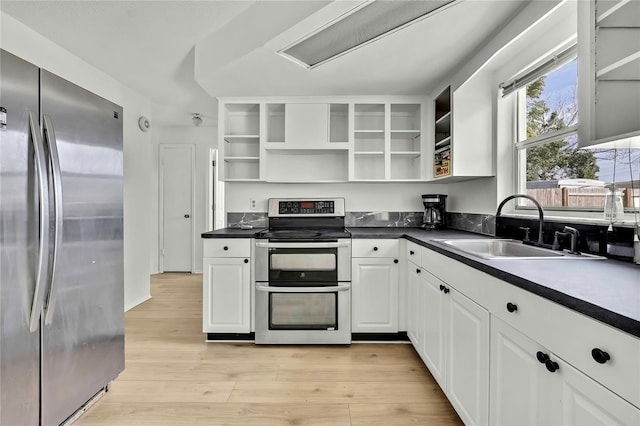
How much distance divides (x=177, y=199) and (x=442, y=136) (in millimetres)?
4072

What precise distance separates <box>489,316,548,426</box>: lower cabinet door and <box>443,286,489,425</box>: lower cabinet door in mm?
58

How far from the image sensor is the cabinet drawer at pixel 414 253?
2.21 metres

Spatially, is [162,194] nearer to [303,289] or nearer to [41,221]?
[303,289]

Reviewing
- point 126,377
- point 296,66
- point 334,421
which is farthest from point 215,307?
point 296,66

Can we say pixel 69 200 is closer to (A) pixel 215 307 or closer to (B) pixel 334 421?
(A) pixel 215 307

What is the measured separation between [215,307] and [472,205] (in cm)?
232

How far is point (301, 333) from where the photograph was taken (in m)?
2.55

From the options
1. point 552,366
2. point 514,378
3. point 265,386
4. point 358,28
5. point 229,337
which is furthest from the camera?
point 229,337

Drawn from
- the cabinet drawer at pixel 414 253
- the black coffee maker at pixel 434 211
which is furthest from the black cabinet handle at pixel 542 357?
the black coffee maker at pixel 434 211

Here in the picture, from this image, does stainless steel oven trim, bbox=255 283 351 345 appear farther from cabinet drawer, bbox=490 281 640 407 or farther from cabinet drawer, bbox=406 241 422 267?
cabinet drawer, bbox=490 281 640 407

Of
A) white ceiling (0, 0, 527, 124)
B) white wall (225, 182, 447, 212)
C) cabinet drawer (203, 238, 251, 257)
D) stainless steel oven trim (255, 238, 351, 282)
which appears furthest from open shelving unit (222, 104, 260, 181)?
stainless steel oven trim (255, 238, 351, 282)

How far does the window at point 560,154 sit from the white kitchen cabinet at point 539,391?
917 millimetres

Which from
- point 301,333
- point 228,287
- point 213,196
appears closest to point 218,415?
point 301,333

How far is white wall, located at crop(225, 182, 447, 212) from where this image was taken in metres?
3.25
